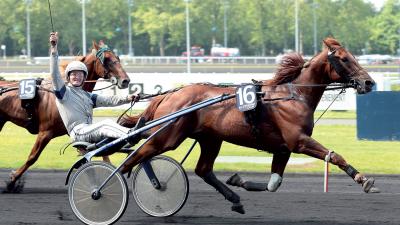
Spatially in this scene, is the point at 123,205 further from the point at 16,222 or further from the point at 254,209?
the point at 254,209

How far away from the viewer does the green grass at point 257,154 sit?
47.9ft

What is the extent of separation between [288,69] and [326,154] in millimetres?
1108

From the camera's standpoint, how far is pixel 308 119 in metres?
9.10

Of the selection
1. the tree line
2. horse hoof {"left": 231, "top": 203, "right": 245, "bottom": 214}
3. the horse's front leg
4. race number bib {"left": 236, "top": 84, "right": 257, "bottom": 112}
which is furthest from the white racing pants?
the tree line

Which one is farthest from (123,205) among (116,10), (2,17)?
(116,10)

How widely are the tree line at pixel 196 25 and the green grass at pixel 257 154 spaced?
136ft

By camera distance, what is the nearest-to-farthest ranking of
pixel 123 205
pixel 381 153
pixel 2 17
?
1. pixel 123 205
2. pixel 381 153
3. pixel 2 17

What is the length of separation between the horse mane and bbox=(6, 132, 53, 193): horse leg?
3.29 meters

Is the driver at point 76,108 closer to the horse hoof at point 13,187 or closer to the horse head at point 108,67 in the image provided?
the horse hoof at point 13,187

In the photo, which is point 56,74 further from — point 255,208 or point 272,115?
point 255,208

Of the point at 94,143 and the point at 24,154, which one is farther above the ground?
the point at 94,143

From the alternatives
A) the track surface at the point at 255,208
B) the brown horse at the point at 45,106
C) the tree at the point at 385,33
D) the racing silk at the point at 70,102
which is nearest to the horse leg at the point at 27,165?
the brown horse at the point at 45,106

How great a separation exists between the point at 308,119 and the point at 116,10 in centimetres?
6091

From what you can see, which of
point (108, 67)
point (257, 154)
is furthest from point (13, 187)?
point (257, 154)
